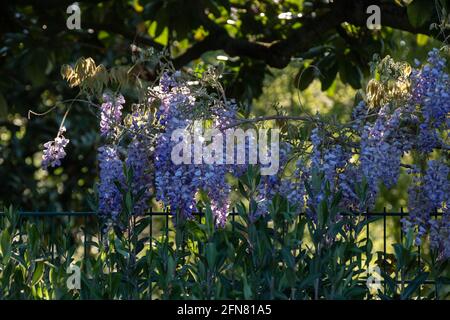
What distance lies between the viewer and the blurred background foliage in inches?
283

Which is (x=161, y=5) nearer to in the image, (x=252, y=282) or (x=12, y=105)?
(x=12, y=105)

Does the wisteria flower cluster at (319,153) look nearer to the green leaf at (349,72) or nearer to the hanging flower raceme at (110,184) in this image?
the hanging flower raceme at (110,184)

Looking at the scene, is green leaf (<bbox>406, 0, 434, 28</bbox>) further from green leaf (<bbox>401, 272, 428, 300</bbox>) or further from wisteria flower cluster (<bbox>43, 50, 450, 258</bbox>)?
green leaf (<bbox>401, 272, 428, 300</bbox>)

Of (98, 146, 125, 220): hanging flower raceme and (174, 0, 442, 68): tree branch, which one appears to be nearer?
(98, 146, 125, 220): hanging flower raceme

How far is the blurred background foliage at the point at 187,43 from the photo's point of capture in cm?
718

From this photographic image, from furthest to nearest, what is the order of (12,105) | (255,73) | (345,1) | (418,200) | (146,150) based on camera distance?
(12,105)
(255,73)
(345,1)
(146,150)
(418,200)

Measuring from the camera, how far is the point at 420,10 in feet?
17.8

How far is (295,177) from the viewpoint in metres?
4.70

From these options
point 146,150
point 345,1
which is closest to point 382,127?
point 146,150

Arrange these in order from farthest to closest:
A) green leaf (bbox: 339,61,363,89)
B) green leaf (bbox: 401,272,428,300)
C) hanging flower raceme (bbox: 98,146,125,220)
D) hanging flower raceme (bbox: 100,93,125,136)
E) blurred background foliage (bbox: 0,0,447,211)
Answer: green leaf (bbox: 339,61,363,89) < blurred background foliage (bbox: 0,0,447,211) < hanging flower raceme (bbox: 100,93,125,136) < hanging flower raceme (bbox: 98,146,125,220) < green leaf (bbox: 401,272,428,300)

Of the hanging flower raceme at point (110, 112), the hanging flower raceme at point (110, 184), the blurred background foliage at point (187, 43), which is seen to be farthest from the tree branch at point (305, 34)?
the hanging flower raceme at point (110, 184)

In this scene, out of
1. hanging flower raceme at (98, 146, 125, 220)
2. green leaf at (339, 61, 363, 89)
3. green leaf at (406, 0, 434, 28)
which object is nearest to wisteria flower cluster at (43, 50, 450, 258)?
hanging flower raceme at (98, 146, 125, 220)

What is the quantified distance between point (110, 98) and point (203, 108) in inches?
22.2

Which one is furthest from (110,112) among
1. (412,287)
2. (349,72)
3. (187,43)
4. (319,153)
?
(187,43)
